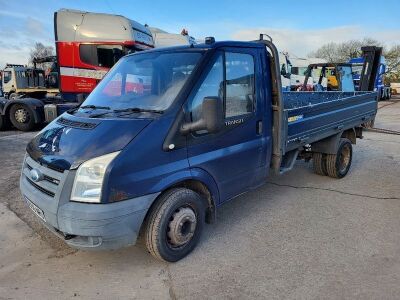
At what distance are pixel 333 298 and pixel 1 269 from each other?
302 cm

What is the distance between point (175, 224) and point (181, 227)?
11cm

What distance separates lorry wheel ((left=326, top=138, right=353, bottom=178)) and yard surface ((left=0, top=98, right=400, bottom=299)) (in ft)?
2.75

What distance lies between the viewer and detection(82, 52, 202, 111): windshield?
341 centimetres

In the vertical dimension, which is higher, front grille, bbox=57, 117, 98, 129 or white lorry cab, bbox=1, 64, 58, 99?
white lorry cab, bbox=1, 64, 58, 99

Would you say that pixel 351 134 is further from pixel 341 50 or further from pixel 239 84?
pixel 341 50

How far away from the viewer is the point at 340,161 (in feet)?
20.2

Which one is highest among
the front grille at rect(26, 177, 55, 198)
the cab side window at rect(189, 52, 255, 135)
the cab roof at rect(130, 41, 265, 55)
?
the cab roof at rect(130, 41, 265, 55)

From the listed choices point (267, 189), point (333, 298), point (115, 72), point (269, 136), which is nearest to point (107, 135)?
point (115, 72)

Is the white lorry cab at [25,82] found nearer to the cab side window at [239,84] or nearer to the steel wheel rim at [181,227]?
the cab side window at [239,84]

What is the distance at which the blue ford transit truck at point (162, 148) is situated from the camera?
9.47ft

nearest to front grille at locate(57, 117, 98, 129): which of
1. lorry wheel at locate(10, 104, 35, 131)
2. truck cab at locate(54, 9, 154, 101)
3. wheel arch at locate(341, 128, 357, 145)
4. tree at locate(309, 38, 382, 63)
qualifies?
wheel arch at locate(341, 128, 357, 145)

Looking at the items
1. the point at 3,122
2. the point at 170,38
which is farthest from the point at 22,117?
the point at 170,38

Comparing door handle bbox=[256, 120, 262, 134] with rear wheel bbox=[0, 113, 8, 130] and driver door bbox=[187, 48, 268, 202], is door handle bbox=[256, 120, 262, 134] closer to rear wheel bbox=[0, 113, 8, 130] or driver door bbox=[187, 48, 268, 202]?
driver door bbox=[187, 48, 268, 202]

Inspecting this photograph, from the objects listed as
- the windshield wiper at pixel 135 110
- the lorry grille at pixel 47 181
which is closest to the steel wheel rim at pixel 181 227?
the windshield wiper at pixel 135 110
